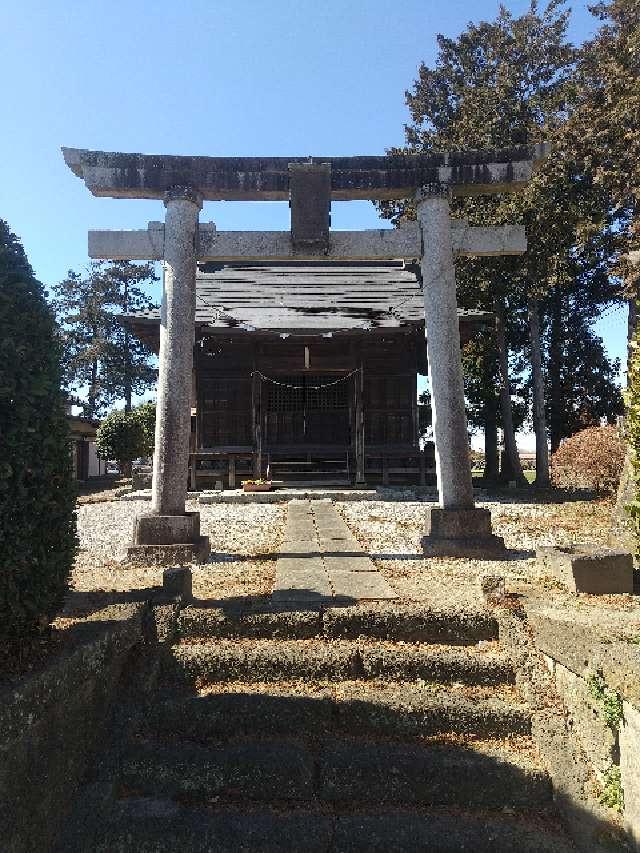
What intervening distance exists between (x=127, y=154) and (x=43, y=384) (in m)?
5.38

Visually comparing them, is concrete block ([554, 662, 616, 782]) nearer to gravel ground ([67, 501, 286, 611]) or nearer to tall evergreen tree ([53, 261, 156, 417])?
gravel ground ([67, 501, 286, 611])

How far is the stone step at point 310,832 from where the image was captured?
2254mm

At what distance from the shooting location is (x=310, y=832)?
233 cm

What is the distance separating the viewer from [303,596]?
4180 mm

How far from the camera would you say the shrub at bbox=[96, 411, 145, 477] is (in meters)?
20.8

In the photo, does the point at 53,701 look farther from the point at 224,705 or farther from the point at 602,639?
Answer: the point at 602,639

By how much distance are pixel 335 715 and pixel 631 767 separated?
1423 millimetres

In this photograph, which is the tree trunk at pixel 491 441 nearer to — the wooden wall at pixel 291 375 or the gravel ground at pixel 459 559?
the wooden wall at pixel 291 375

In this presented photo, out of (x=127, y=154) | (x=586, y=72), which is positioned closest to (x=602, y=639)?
(x=127, y=154)

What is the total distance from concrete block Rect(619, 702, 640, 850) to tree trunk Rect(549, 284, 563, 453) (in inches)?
903

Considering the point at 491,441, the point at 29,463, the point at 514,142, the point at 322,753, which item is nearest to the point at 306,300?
the point at 514,142

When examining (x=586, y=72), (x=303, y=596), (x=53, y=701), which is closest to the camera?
(x=53, y=701)

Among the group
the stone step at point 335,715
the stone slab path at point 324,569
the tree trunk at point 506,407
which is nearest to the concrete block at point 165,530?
the stone slab path at point 324,569

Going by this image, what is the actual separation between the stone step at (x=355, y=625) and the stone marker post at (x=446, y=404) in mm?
2722
